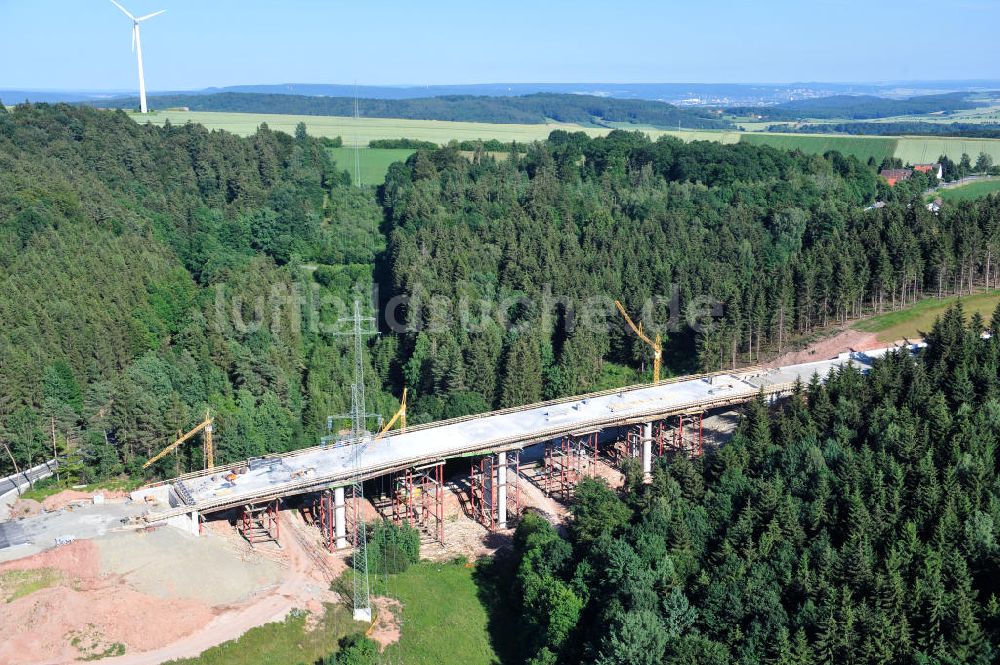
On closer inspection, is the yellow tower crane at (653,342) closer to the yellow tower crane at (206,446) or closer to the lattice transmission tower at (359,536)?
the lattice transmission tower at (359,536)

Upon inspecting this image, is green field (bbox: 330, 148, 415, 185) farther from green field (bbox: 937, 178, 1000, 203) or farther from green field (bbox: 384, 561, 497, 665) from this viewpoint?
green field (bbox: 384, 561, 497, 665)

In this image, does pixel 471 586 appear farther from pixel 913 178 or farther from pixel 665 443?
pixel 913 178

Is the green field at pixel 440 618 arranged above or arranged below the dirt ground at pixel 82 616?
below

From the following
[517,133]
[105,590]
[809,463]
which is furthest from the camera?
[517,133]

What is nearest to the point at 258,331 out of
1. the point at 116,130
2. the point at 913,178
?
the point at 116,130

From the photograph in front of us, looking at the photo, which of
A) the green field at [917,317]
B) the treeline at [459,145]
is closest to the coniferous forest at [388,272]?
the green field at [917,317]

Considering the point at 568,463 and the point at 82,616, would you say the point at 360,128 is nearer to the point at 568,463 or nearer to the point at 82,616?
the point at 568,463

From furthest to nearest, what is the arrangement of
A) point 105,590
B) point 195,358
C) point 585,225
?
1. point 585,225
2. point 195,358
3. point 105,590

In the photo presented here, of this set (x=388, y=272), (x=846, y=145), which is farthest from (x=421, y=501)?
(x=846, y=145)
